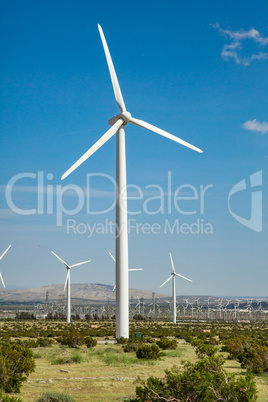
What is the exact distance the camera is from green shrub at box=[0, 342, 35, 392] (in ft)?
58.5

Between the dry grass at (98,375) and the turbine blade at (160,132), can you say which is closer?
the dry grass at (98,375)

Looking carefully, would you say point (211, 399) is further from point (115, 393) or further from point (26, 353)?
point (26, 353)

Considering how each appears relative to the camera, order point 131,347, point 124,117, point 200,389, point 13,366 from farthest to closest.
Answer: point 124,117
point 131,347
point 13,366
point 200,389

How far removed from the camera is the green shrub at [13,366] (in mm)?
17828

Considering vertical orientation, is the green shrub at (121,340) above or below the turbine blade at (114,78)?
below

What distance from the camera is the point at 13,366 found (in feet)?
62.5

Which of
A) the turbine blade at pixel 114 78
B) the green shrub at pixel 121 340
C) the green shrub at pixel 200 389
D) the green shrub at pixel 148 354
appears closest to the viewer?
the green shrub at pixel 200 389

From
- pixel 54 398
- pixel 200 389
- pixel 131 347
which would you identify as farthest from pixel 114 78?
pixel 200 389

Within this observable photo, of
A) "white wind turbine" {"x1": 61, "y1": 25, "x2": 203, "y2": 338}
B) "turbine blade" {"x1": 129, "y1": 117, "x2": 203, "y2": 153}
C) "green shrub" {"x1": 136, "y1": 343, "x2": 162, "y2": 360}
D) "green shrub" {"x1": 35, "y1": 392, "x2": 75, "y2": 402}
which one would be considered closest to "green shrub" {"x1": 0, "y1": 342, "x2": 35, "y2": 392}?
"green shrub" {"x1": 35, "y1": 392, "x2": 75, "y2": 402}

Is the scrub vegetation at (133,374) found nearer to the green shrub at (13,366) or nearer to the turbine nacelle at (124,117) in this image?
the green shrub at (13,366)

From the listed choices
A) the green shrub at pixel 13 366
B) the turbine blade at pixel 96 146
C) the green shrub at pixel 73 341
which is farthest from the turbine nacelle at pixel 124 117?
the green shrub at pixel 13 366

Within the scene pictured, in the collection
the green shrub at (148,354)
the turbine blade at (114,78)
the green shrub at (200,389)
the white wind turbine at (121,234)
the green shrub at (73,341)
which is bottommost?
the green shrub at (73,341)

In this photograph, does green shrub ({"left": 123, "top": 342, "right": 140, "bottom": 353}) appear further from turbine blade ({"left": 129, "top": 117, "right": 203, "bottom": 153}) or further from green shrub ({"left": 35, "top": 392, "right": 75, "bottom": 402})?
turbine blade ({"left": 129, "top": 117, "right": 203, "bottom": 153})

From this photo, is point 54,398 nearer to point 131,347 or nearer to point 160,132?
point 131,347
